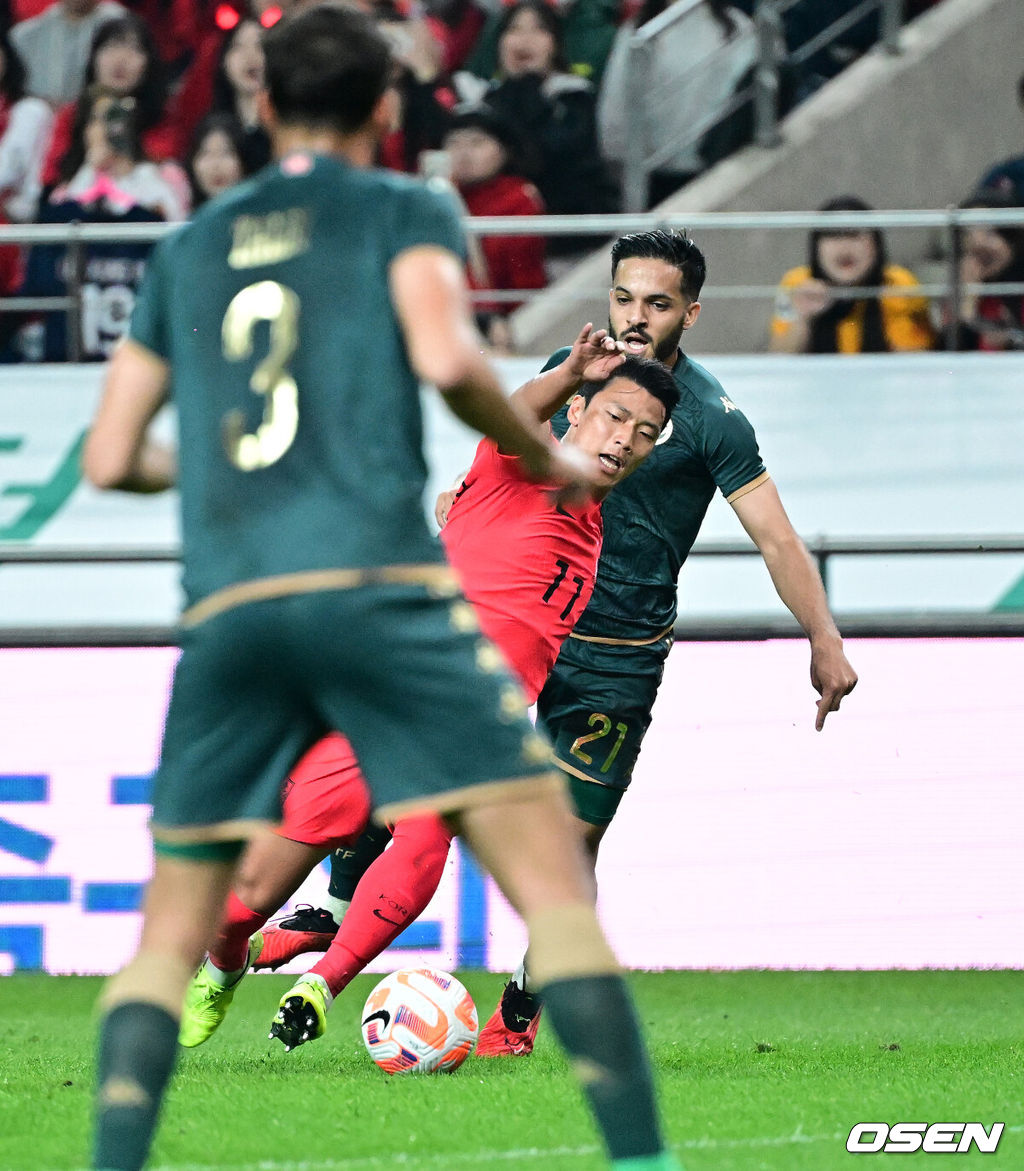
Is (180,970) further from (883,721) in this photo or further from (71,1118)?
(883,721)

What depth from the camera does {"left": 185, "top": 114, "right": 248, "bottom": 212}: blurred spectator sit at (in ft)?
35.2

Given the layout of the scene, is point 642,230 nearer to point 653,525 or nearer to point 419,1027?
point 653,525

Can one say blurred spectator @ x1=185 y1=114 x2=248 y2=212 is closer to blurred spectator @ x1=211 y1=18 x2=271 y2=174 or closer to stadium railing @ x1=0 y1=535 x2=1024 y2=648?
blurred spectator @ x1=211 y1=18 x2=271 y2=174

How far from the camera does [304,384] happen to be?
10.1 feet

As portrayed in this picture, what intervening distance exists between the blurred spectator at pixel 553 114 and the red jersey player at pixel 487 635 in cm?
552

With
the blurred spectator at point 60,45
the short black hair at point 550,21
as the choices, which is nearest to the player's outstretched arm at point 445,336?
the short black hair at point 550,21

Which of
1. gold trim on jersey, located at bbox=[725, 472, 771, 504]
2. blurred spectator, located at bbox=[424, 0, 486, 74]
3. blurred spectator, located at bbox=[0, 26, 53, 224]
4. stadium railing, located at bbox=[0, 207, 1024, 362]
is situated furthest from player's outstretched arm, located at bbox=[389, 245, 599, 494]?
blurred spectator, located at bbox=[424, 0, 486, 74]

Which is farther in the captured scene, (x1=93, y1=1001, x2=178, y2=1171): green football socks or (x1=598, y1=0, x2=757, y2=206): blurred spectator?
(x1=598, y1=0, x2=757, y2=206): blurred spectator

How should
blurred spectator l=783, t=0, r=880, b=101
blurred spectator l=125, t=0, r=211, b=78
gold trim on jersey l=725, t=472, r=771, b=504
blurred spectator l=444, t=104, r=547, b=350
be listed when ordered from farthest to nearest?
blurred spectator l=125, t=0, r=211, b=78 < blurred spectator l=783, t=0, r=880, b=101 < blurred spectator l=444, t=104, r=547, b=350 < gold trim on jersey l=725, t=472, r=771, b=504

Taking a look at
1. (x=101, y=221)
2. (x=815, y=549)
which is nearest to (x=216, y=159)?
(x=101, y=221)

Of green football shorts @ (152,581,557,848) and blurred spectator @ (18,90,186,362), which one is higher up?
green football shorts @ (152,581,557,848)

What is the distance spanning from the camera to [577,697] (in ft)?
19.5

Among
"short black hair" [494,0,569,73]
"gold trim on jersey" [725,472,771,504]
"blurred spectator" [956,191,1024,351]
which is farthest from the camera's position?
"short black hair" [494,0,569,73]

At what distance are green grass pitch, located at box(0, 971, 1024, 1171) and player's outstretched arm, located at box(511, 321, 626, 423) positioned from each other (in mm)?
1553
